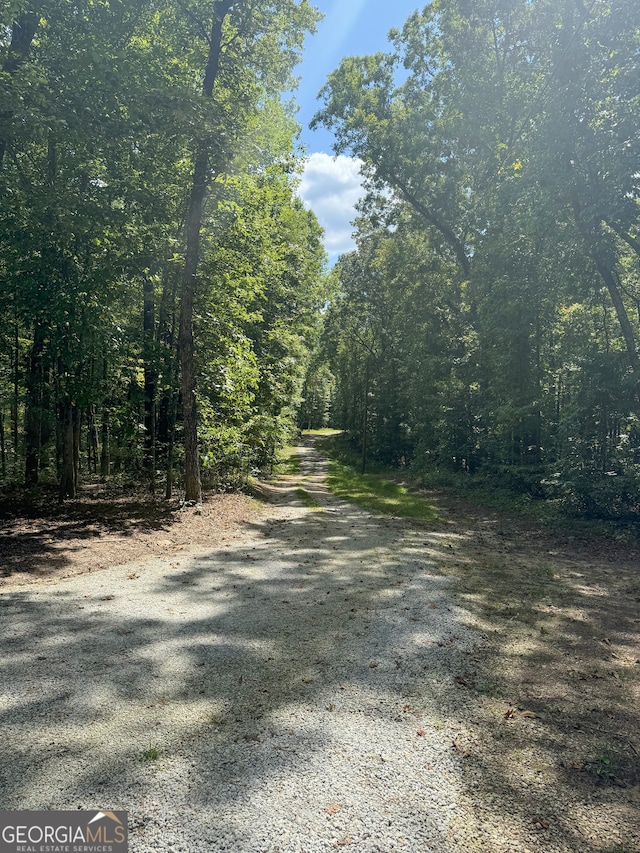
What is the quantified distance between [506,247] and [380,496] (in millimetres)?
10004

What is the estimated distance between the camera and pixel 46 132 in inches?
353

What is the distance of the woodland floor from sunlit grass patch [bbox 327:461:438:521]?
2.25m

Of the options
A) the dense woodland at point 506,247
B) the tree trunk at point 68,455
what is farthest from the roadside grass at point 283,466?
the tree trunk at point 68,455

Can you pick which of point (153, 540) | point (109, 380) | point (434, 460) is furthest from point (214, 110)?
point (434, 460)

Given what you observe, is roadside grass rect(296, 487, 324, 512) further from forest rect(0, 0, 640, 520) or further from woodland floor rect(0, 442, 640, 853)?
woodland floor rect(0, 442, 640, 853)

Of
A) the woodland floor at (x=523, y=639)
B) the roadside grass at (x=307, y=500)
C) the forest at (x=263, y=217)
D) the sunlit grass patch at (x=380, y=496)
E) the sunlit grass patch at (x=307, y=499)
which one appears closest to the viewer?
the woodland floor at (x=523, y=639)

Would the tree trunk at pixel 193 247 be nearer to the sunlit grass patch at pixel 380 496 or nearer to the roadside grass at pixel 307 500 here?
the roadside grass at pixel 307 500

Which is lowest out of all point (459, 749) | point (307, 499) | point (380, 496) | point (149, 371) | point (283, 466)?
point (380, 496)

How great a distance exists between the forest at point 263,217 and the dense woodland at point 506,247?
84 millimetres

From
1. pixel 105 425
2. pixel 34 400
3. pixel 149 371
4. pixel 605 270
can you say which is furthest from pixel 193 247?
pixel 605 270

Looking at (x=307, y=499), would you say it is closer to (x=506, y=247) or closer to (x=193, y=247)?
(x=193, y=247)

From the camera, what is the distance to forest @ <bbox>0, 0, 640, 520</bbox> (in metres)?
10.7

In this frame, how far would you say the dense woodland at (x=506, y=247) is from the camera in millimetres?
11703

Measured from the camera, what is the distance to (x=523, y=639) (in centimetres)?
577
